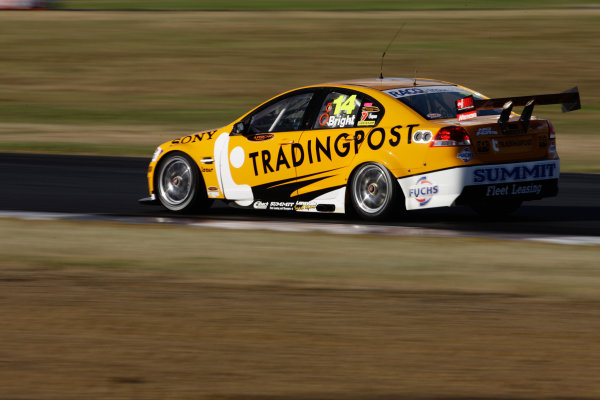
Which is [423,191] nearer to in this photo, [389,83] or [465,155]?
[465,155]

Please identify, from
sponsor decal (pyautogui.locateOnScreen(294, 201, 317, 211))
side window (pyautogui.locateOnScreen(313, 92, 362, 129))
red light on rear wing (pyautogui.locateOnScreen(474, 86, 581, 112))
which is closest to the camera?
red light on rear wing (pyautogui.locateOnScreen(474, 86, 581, 112))

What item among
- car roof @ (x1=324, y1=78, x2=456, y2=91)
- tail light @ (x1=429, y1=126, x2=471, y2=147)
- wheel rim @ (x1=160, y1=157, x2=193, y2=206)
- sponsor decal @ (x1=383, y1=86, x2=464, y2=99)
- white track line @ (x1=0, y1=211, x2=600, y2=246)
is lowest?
white track line @ (x1=0, y1=211, x2=600, y2=246)

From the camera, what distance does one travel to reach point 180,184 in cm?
1259

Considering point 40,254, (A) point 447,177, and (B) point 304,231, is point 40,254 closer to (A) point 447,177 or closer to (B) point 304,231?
(B) point 304,231

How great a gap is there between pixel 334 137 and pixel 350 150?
261mm

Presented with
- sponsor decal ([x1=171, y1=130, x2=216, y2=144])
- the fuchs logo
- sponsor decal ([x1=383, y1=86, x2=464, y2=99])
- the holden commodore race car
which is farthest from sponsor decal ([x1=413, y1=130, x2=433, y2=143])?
sponsor decal ([x1=171, y1=130, x2=216, y2=144])

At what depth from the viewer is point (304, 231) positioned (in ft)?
35.8

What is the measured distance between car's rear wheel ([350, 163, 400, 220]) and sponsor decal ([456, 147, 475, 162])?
0.70 meters

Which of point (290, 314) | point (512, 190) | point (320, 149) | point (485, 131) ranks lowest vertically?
point (290, 314)

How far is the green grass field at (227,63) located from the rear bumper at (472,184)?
251 inches

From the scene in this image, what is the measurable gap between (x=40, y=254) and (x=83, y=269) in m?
0.89

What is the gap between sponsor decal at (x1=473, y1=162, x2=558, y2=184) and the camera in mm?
10711

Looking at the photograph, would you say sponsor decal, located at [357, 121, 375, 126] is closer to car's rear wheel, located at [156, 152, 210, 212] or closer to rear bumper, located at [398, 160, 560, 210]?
rear bumper, located at [398, 160, 560, 210]

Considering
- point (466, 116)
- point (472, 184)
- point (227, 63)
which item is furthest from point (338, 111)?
point (227, 63)
